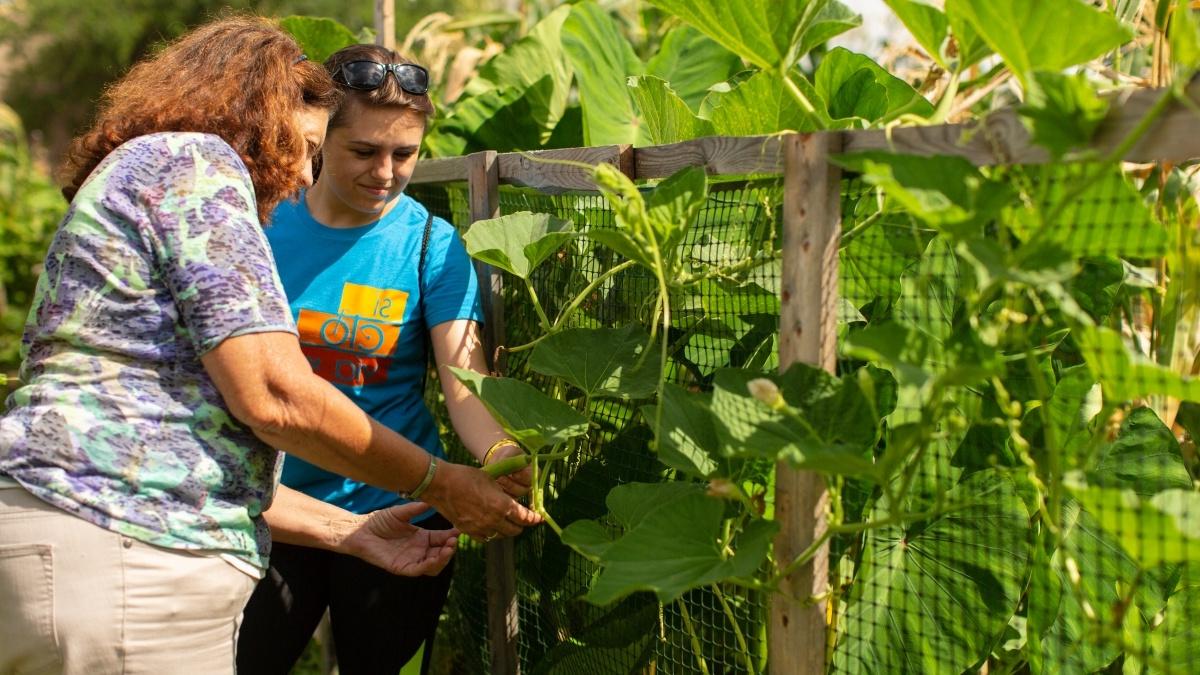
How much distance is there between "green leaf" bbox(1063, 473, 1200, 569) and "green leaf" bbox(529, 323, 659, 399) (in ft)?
2.26

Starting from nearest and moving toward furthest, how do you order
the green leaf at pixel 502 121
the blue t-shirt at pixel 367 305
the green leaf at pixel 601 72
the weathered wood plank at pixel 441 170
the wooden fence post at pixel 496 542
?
the blue t-shirt at pixel 367 305 < the wooden fence post at pixel 496 542 < the weathered wood plank at pixel 441 170 < the green leaf at pixel 601 72 < the green leaf at pixel 502 121

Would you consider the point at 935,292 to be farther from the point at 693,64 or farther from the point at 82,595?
the point at 693,64

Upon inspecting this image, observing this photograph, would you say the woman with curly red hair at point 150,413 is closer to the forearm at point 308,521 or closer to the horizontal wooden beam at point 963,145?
the forearm at point 308,521

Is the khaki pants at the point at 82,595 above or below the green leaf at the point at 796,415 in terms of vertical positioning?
below

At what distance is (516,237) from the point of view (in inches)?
64.9

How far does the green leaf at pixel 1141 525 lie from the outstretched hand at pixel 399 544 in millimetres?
1051

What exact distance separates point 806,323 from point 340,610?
1.04 m

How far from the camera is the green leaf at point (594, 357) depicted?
159 cm

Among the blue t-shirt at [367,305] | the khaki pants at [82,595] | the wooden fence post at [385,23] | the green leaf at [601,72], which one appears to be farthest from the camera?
the wooden fence post at [385,23]

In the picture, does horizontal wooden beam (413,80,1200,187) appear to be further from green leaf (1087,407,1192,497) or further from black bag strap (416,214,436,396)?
green leaf (1087,407,1192,497)

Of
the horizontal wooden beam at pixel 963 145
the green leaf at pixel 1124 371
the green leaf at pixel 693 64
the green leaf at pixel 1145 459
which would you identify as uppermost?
the green leaf at pixel 693 64

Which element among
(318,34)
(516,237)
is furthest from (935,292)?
(318,34)

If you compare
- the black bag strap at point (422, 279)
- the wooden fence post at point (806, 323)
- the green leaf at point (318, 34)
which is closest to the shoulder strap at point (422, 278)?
the black bag strap at point (422, 279)

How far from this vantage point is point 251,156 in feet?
4.77
